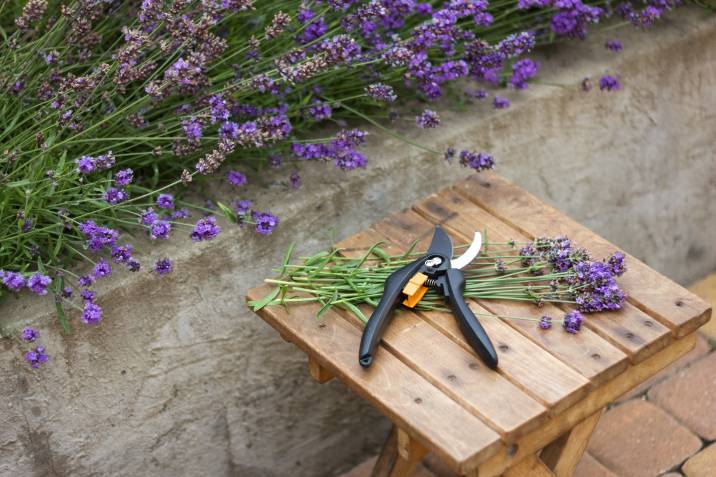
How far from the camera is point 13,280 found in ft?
7.32

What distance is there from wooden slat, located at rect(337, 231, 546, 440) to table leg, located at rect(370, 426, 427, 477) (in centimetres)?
17

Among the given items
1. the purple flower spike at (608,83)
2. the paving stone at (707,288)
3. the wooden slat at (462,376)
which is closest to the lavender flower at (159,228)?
the wooden slat at (462,376)

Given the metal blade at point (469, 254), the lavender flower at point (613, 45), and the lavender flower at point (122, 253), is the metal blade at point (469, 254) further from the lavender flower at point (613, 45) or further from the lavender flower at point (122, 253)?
the lavender flower at point (613, 45)

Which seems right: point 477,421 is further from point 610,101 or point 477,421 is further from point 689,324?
point 610,101

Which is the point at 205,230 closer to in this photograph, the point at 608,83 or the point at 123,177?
the point at 123,177

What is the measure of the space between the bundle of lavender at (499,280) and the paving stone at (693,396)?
0.85 meters

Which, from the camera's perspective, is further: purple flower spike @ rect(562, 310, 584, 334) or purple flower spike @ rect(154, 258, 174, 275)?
purple flower spike @ rect(154, 258, 174, 275)

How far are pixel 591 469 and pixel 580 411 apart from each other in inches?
Result: 29.2

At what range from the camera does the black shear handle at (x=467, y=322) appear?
2135 millimetres

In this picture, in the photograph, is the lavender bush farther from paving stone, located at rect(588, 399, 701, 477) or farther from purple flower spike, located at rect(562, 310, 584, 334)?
paving stone, located at rect(588, 399, 701, 477)

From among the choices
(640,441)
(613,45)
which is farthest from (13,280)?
(613,45)

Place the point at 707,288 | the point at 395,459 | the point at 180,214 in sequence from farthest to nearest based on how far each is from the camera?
the point at 707,288
the point at 395,459
the point at 180,214

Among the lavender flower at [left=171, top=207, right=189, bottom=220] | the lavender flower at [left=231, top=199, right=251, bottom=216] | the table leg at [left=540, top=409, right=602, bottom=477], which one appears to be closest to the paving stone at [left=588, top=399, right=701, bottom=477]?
the table leg at [left=540, top=409, right=602, bottom=477]

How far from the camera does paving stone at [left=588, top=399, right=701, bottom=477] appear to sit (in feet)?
9.47
